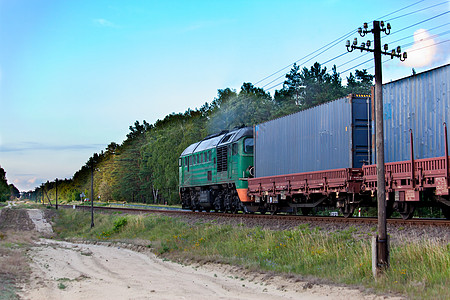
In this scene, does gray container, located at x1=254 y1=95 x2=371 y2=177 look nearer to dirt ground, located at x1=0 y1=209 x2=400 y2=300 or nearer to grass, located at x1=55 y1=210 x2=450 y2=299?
grass, located at x1=55 y1=210 x2=450 y2=299

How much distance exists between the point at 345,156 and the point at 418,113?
10.9ft

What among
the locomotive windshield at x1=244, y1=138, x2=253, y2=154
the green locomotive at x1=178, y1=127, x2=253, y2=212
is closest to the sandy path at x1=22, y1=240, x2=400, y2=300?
the green locomotive at x1=178, y1=127, x2=253, y2=212

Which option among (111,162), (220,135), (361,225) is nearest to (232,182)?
(220,135)

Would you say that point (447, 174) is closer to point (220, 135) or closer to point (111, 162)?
point (220, 135)

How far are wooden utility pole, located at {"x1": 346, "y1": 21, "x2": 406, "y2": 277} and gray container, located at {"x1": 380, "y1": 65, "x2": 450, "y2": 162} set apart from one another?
3.00m

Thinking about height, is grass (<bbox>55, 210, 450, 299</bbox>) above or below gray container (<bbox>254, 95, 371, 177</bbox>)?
below

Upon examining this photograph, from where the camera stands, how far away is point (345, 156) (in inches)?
699

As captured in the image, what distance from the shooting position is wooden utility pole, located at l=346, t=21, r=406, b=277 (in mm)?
11594

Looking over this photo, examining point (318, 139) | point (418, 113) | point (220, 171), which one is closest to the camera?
point (418, 113)

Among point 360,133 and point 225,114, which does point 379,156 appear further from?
point 225,114

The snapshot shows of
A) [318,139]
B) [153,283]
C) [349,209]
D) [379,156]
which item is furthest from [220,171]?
[379,156]

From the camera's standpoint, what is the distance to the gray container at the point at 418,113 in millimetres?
14477

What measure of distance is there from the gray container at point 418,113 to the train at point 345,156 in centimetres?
3

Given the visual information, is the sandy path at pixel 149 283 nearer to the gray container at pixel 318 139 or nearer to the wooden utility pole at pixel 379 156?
the wooden utility pole at pixel 379 156
